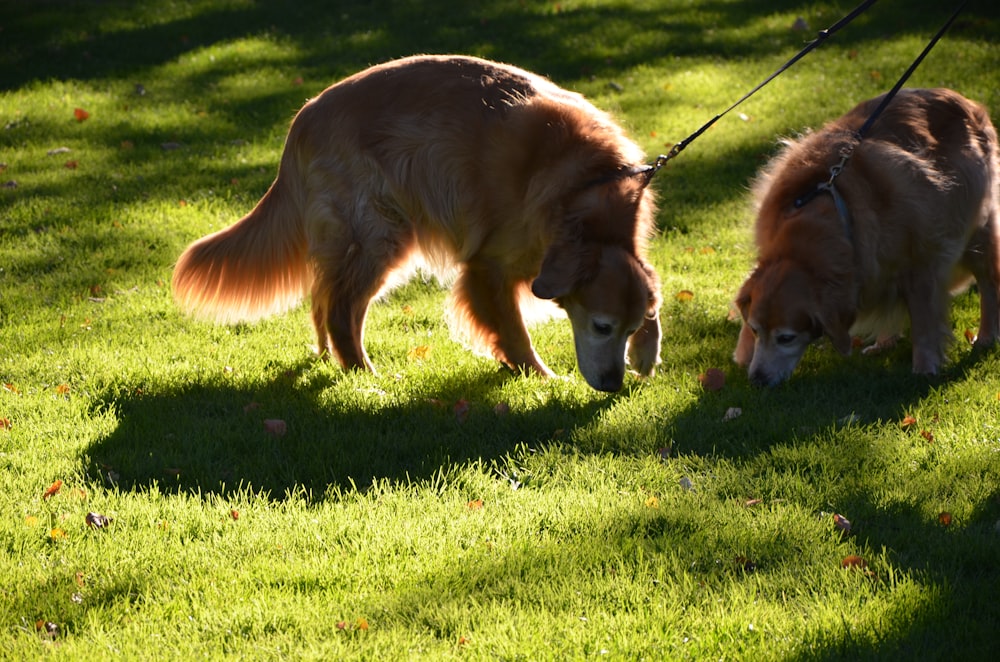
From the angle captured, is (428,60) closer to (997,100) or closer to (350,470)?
(350,470)

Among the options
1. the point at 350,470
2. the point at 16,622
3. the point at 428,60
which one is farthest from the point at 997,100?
the point at 16,622

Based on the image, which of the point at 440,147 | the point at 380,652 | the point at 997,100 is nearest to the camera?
the point at 380,652

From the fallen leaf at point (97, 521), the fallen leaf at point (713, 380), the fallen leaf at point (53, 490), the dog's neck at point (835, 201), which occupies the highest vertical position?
the dog's neck at point (835, 201)

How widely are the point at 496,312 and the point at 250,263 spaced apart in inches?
59.9

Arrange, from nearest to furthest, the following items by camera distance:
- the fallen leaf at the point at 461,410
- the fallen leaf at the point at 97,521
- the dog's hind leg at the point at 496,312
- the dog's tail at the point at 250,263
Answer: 1. the fallen leaf at the point at 97,521
2. the fallen leaf at the point at 461,410
3. the dog's hind leg at the point at 496,312
4. the dog's tail at the point at 250,263

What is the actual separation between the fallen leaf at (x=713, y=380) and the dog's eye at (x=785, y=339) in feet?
1.33

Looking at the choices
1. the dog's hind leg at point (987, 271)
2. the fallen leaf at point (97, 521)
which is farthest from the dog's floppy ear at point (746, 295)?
the fallen leaf at point (97, 521)

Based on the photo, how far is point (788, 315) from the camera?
5270mm

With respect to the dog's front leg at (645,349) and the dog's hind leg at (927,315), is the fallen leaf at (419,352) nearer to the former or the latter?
the dog's front leg at (645,349)

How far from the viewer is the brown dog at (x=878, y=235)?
532 centimetres

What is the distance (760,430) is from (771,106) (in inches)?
273

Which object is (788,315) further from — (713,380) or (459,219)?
(459,219)

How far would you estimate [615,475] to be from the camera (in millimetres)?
4582

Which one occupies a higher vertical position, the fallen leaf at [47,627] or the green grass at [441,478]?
the fallen leaf at [47,627]
